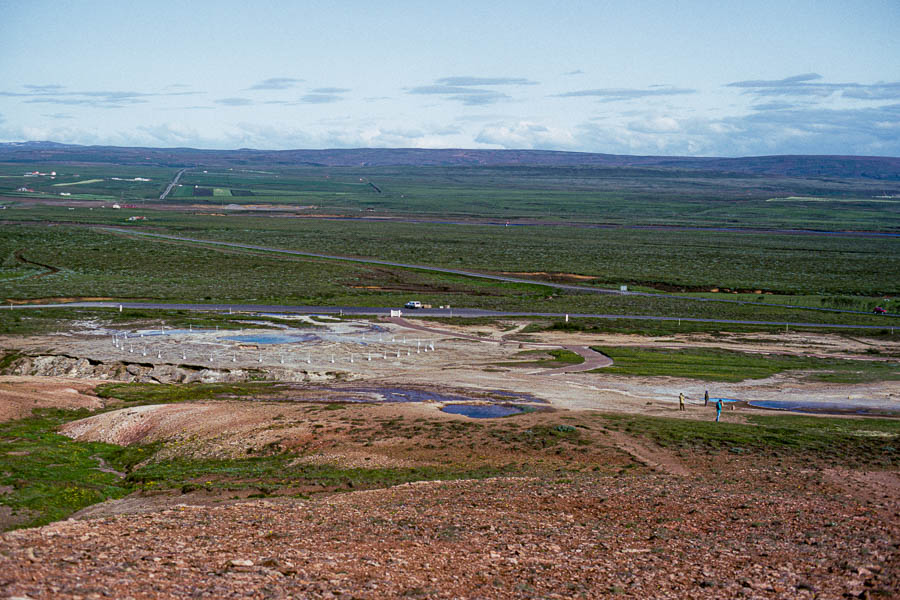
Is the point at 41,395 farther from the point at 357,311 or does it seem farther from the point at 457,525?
the point at 357,311

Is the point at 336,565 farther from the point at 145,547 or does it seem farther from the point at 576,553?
the point at 576,553

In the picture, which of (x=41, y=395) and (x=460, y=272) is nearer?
(x=41, y=395)

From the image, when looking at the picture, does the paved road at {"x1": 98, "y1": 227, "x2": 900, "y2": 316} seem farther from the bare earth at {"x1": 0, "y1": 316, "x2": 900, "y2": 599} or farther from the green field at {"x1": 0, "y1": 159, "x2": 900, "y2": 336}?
the bare earth at {"x1": 0, "y1": 316, "x2": 900, "y2": 599}

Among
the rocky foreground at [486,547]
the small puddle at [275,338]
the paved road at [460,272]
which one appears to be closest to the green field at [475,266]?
the paved road at [460,272]

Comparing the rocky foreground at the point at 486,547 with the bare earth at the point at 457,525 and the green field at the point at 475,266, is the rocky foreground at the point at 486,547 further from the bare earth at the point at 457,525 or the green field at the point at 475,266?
the green field at the point at 475,266

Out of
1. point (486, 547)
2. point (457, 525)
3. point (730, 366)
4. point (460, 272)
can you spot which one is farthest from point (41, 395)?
point (460, 272)

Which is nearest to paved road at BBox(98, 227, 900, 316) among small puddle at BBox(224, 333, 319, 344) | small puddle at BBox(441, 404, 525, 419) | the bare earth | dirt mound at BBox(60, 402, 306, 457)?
small puddle at BBox(224, 333, 319, 344)
